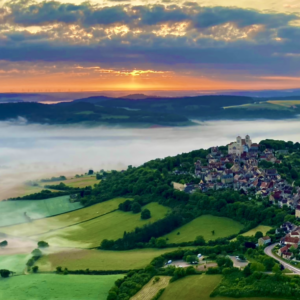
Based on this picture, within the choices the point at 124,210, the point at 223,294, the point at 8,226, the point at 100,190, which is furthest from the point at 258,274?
the point at 100,190

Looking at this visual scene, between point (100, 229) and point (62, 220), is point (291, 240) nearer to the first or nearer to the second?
point (100, 229)

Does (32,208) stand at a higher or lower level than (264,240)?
lower

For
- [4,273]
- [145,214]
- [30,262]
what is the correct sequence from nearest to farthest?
[4,273] → [30,262] → [145,214]

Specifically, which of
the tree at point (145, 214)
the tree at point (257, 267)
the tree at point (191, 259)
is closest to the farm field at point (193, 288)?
the tree at point (257, 267)

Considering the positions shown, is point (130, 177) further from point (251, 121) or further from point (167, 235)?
point (251, 121)

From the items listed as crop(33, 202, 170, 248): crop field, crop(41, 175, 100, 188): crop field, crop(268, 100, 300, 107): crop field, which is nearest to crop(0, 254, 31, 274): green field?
crop(33, 202, 170, 248): crop field

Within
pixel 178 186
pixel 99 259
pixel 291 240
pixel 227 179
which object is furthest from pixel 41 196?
pixel 291 240

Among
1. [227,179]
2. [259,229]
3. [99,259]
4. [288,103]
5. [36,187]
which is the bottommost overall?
[99,259]

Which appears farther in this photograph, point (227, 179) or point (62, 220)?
point (227, 179)

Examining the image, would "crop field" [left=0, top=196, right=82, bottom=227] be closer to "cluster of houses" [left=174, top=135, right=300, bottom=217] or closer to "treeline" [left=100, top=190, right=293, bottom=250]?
"cluster of houses" [left=174, top=135, right=300, bottom=217]

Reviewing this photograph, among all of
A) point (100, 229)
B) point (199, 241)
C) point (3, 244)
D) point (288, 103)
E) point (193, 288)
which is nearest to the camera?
point (193, 288)
